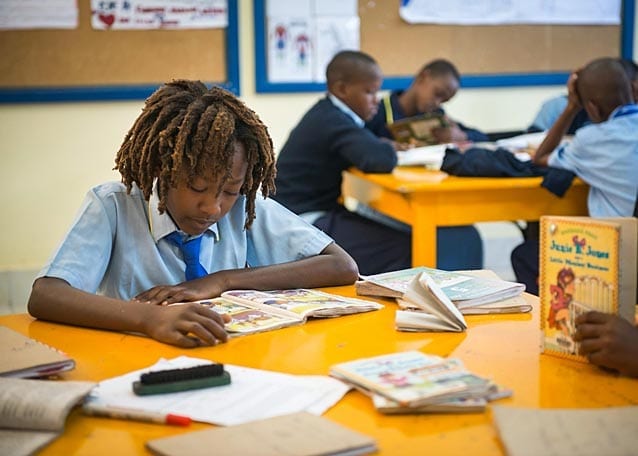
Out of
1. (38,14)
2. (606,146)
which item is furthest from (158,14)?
(606,146)

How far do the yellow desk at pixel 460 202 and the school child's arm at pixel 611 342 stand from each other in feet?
7.00

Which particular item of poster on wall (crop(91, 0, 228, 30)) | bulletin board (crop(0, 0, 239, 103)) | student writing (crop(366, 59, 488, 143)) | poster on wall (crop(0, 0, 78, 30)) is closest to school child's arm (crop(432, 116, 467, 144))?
student writing (crop(366, 59, 488, 143))

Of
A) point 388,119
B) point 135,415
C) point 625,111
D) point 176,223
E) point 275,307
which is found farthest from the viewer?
point 388,119

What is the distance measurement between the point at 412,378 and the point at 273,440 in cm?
28

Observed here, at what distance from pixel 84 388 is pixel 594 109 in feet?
9.53

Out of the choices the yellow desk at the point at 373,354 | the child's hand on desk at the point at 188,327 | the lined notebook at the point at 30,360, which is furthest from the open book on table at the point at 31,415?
the child's hand on desk at the point at 188,327

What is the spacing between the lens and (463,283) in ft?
6.55

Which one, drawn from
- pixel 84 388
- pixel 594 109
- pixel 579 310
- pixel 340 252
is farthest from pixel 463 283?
pixel 594 109

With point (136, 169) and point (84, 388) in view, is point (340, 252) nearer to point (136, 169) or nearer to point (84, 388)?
point (136, 169)

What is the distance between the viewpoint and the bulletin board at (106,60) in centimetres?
487

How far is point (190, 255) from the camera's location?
6.89ft

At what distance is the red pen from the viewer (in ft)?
4.24

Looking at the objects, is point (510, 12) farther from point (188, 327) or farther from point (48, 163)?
point (188, 327)

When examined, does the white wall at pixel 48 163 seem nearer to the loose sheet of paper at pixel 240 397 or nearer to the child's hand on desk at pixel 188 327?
the child's hand on desk at pixel 188 327
